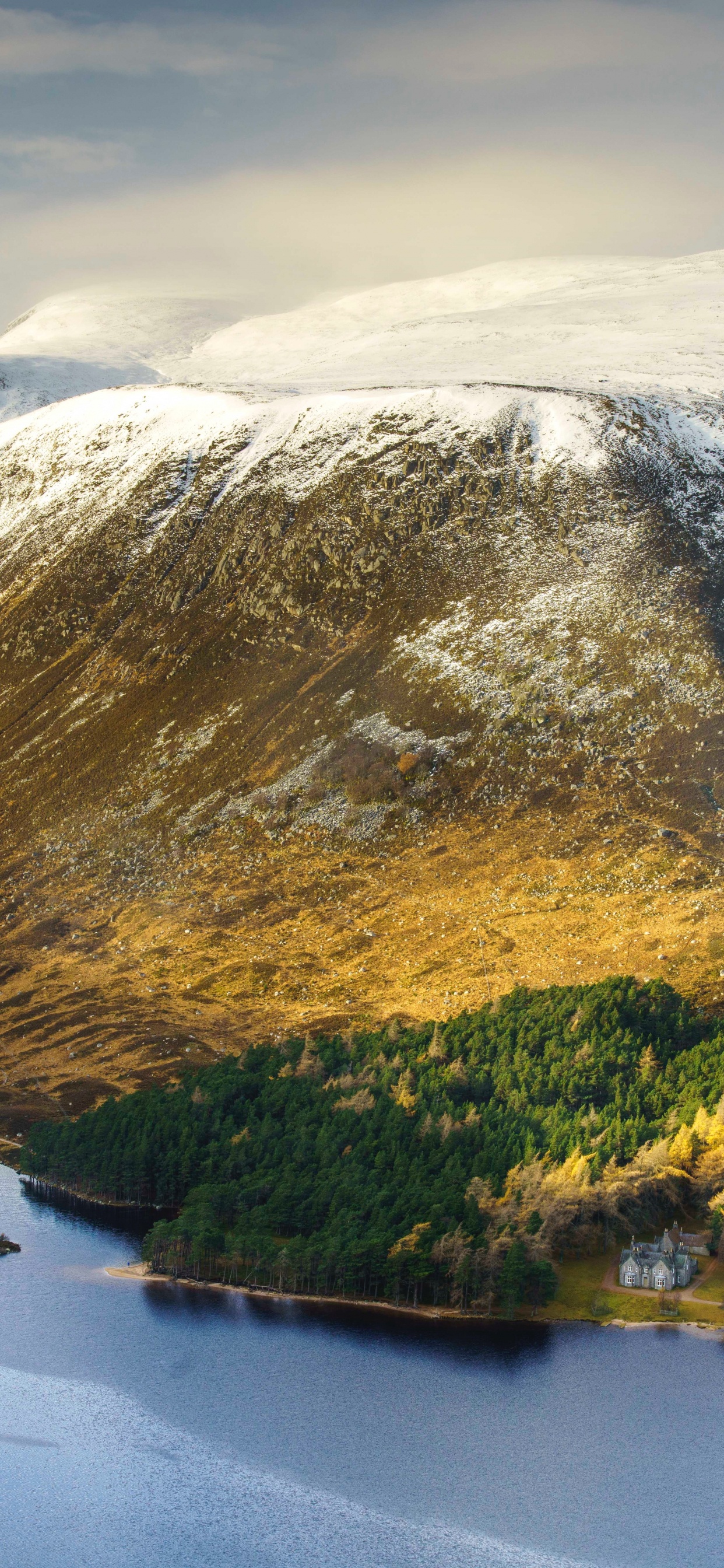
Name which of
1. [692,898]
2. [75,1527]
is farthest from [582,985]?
[75,1527]

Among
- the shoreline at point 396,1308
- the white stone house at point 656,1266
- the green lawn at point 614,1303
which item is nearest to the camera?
the shoreline at point 396,1308

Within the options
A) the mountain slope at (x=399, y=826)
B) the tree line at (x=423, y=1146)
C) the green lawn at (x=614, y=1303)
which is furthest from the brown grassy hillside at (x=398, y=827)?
the green lawn at (x=614, y=1303)

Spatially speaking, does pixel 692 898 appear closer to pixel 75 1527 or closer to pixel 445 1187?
pixel 445 1187

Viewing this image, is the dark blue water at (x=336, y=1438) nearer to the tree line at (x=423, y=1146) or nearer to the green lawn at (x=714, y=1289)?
the tree line at (x=423, y=1146)

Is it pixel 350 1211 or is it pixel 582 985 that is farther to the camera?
pixel 582 985

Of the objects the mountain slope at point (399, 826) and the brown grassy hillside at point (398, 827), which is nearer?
the brown grassy hillside at point (398, 827)

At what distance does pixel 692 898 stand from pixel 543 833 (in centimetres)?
2333

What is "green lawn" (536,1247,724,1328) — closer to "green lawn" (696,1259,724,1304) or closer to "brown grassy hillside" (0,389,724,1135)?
"green lawn" (696,1259,724,1304)

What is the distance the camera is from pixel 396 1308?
8994cm

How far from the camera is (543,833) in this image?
155 m

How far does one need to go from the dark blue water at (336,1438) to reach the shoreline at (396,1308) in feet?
3.18

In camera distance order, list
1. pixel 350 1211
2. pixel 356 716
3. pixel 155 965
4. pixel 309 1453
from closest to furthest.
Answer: pixel 309 1453 < pixel 350 1211 < pixel 155 965 < pixel 356 716

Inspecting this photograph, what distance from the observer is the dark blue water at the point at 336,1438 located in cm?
6794

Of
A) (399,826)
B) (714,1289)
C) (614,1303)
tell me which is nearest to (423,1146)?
(614,1303)
